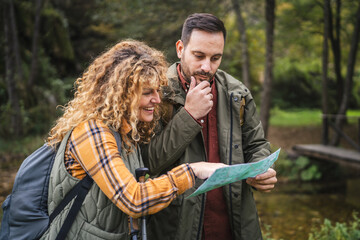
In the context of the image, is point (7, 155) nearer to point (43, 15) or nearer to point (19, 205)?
point (43, 15)

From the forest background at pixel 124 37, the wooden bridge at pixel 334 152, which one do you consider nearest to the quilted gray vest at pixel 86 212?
the forest background at pixel 124 37

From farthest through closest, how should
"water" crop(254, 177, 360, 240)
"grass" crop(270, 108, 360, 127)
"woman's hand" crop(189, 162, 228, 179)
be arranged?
"grass" crop(270, 108, 360, 127), "water" crop(254, 177, 360, 240), "woman's hand" crop(189, 162, 228, 179)

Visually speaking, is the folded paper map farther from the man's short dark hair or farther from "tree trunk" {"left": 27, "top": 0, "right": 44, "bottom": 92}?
"tree trunk" {"left": 27, "top": 0, "right": 44, "bottom": 92}

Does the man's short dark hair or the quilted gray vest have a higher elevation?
the man's short dark hair

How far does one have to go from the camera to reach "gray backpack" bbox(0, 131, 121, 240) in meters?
1.64

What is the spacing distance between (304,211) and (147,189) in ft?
21.2

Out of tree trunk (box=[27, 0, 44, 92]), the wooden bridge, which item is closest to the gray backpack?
the wooden bridge

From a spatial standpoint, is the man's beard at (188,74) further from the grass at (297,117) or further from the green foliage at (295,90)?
the green foliage at (295,90)

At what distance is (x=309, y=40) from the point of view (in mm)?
12852

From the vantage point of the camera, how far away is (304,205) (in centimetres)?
756

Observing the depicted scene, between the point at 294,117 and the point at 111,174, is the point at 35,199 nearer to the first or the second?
the point at 111,174

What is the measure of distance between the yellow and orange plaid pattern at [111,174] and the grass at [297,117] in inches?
547

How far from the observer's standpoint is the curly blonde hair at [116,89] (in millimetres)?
1727

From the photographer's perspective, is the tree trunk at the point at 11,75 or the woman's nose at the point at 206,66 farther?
the tree trunk at the point at 11,75
